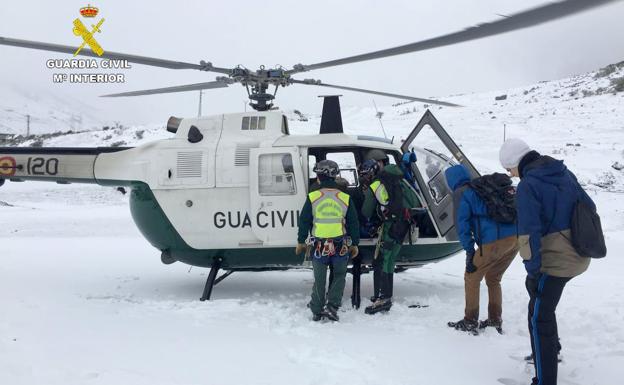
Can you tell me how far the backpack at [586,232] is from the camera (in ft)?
10.4

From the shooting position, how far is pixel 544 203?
330cm

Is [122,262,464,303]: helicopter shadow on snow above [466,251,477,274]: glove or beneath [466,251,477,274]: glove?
beneath

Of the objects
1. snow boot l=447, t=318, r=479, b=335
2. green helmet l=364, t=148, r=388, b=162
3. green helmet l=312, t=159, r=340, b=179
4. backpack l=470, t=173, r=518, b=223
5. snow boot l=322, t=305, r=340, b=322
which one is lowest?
snow boot l=322, t=305, r=340, b=322

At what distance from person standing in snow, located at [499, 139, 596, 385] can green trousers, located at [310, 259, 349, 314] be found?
2299mm

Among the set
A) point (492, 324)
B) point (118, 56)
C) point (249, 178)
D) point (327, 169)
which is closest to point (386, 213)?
point (327, 169)

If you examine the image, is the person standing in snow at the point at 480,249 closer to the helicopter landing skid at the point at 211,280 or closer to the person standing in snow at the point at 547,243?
the person standing in snow at the point at 547,243

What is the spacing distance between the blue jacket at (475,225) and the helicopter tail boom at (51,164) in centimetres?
468

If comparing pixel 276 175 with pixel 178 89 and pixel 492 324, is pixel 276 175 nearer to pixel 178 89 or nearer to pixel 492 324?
pixel 178 89

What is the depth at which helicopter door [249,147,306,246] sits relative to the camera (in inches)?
238

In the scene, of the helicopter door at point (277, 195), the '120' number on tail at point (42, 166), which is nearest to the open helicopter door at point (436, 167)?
the helicopter door at point (277, 195)

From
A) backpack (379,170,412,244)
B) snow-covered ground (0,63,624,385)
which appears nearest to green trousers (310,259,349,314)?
snow-covered ground (0,63,624,385)

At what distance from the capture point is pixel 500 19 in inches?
122

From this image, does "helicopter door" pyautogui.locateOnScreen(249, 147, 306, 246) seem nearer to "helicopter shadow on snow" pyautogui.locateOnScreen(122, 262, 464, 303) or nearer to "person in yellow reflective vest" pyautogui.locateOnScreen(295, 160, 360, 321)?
"person in yellow reflective vest" pyautogui.locateOnScreen(295, 160, 360, 321)

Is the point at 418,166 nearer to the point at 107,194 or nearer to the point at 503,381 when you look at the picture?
the point at 503,381
